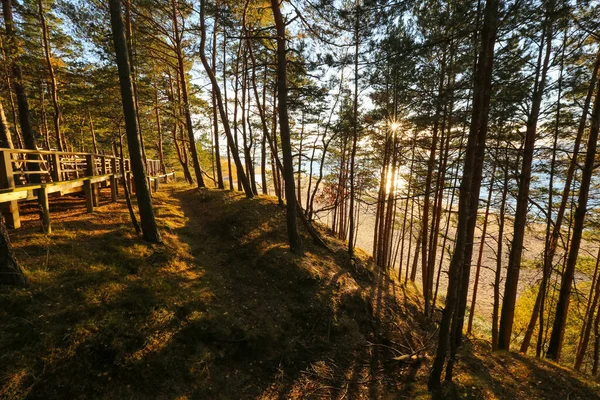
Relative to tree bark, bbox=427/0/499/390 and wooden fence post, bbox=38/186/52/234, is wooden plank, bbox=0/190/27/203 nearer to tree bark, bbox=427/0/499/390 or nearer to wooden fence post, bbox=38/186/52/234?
wooden fence post, bbox=38/186/52/234

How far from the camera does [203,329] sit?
15.5ft

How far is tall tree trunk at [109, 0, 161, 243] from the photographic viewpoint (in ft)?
19.2

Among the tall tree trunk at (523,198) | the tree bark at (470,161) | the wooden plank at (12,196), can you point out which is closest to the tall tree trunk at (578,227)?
the tall tree trunk at (523,198)

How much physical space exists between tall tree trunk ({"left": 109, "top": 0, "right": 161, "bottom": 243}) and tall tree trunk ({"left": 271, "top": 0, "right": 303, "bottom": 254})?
160 inches

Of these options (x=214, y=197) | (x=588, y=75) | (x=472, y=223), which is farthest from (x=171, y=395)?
(x=588, y=75)

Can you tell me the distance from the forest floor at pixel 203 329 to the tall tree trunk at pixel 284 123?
769mm

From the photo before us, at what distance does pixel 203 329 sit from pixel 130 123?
5.67m

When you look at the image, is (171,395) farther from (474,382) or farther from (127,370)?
(474,382)

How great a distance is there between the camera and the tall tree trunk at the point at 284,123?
710 cm

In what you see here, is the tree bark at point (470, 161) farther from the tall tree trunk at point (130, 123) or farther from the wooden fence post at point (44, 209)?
the wooden fence post at point (44, 209)

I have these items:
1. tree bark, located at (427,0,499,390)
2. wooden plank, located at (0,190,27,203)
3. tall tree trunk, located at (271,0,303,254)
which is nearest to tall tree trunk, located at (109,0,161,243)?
wooden plank, located at (0,190,27,203)

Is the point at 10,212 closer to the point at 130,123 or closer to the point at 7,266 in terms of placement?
the point at 7,266

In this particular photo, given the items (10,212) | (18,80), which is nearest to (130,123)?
(10,212)

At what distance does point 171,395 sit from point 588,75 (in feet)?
38.6
